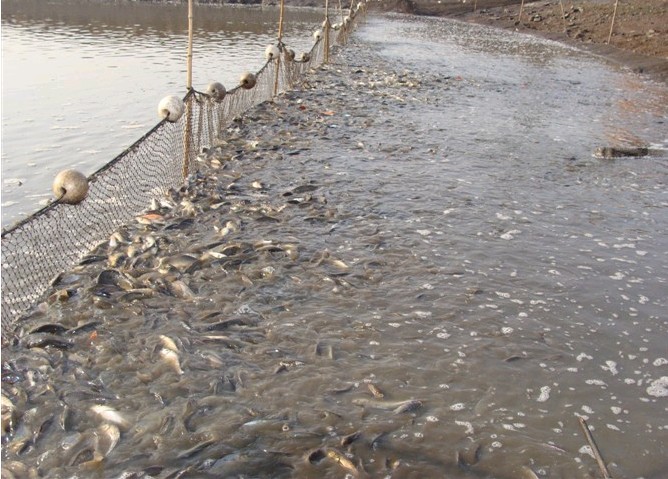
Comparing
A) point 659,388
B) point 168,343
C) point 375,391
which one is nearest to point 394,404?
point 375,391

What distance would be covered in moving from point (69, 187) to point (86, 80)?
1612cm

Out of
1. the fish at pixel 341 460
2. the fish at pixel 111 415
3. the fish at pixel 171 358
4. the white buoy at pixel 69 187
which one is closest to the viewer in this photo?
the fish at pixel 341 460

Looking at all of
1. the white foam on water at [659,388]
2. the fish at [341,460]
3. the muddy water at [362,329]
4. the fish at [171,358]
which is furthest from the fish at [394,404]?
the white foam on water at [659,388]

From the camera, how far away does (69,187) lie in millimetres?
6574

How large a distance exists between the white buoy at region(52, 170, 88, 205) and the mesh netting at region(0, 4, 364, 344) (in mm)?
141

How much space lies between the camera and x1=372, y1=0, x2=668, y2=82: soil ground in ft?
94.2

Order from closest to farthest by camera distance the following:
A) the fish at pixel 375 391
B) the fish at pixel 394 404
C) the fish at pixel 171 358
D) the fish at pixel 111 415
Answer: the fish at pixel 111 415, the fish at pixel 394 404, the fish at pixel 375 391, the fish at pixel 171 358

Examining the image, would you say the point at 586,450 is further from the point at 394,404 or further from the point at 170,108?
the point at 170,108

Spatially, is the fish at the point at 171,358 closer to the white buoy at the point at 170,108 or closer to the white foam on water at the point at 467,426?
the white foam on water at the point at 467,426

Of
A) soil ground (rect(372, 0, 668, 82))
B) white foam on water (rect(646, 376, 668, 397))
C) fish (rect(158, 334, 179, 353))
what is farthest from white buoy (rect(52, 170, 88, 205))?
soil ground (rect(372, 0, 668, 82))

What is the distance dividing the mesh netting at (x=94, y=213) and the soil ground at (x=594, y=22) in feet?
65.7

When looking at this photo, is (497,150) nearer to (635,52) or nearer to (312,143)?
(312,143)

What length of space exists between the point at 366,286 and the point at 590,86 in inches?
710

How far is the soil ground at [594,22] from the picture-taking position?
28.7 meters
